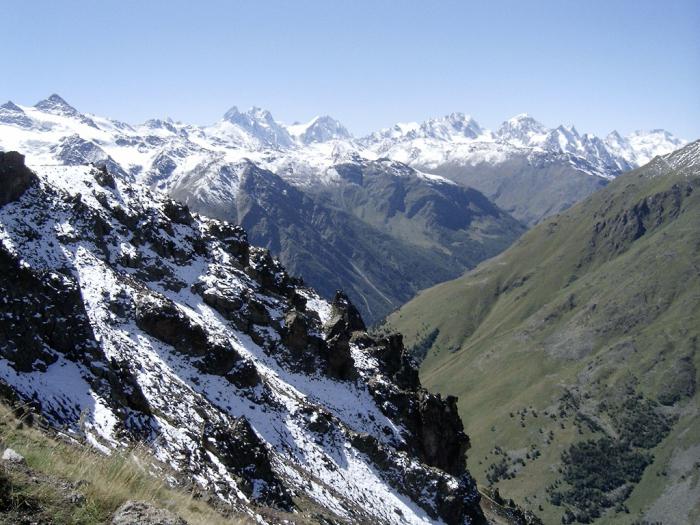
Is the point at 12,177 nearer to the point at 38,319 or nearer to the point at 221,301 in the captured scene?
the point at 221,301

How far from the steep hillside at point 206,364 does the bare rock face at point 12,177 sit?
16 centimetres

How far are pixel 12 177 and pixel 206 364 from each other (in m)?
28.8

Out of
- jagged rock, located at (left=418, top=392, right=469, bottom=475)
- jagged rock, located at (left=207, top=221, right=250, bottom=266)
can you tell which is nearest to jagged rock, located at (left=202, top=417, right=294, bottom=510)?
jagged rock, located at (left=418, top=392, right=469, bottom=475)

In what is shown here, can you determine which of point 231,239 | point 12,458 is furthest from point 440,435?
point 12,458

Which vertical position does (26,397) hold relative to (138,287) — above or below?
below

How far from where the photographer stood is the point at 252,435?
50281 millimetres

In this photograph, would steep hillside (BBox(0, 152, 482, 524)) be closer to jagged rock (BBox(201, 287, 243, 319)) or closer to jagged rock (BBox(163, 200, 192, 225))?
jagged rock (BBox(201, 287, 243, 319))

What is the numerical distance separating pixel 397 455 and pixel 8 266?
1741 inches

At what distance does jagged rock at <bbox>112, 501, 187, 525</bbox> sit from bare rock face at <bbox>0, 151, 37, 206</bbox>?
61.0 meters

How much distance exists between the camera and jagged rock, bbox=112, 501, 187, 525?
948 centimetres

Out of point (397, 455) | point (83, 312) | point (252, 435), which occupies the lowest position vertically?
point (397, 455)

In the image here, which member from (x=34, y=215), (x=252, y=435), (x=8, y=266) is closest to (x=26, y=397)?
(x=8, y=266)

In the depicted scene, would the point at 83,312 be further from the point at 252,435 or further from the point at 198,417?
the point at 252,435

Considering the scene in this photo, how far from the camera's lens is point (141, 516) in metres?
9.62
